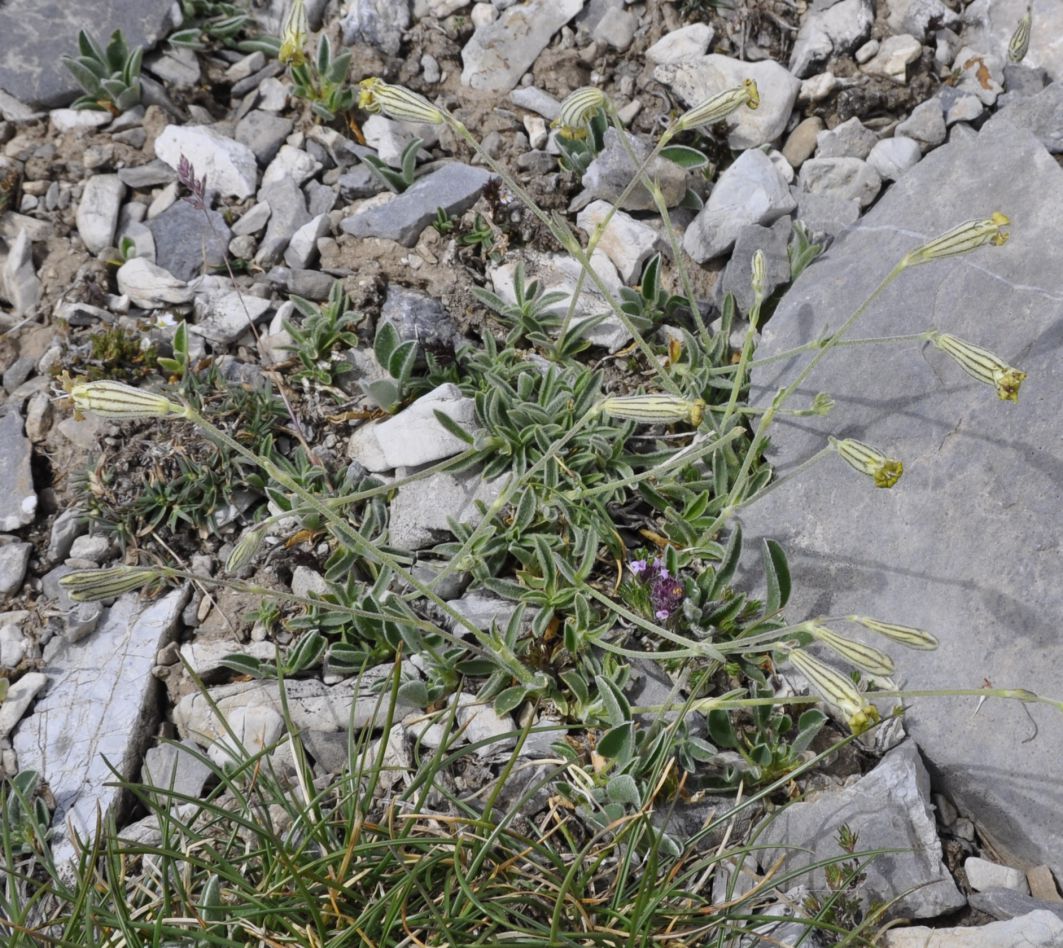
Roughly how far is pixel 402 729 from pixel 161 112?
3.12 meters

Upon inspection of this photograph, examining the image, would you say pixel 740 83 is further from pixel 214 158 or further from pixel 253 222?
pixel 214 158

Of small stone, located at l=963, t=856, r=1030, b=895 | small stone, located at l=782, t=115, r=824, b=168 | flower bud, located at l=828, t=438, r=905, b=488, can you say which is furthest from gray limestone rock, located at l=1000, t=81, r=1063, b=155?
small stone, located at l=963, t=856, r=1030, b=895

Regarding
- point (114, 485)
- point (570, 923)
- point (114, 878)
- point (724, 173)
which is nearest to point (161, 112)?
point (114, 485)

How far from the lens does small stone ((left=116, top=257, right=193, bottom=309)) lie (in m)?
4.30

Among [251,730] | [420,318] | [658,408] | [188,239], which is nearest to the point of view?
[658,408]

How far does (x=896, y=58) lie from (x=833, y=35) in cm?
29

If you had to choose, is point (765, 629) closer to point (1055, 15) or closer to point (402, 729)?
point (402, 729)

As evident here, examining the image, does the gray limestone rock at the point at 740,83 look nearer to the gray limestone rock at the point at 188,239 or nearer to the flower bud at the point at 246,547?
the gray limestone rock at the point at 188,239

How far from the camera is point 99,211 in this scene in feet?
14.8

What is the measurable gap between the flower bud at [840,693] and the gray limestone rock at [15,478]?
279 centimetres

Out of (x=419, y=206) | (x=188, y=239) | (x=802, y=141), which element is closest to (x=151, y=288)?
(x=188, y=239)

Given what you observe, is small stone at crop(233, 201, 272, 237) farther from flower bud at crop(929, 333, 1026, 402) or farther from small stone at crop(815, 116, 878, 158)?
flower bud at crop(929, 333, 1026, 402)

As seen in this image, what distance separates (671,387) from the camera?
3.47m

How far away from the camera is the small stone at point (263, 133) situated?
472 centimetres
